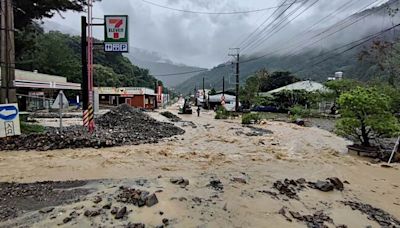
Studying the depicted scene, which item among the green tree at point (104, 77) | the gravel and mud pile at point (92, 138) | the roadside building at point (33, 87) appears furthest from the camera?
the green tree at point (104, 77)

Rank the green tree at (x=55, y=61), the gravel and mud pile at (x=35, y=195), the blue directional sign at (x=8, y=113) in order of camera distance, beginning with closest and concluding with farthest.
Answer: the gravel and mud pile at (x=35, y=195)
the blue directional sign at (x=8, y=113)
the green tree at (x=55, y=61)

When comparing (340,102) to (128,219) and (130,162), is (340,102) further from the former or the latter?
(128,219)

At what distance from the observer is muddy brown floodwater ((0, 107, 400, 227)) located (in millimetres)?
6715

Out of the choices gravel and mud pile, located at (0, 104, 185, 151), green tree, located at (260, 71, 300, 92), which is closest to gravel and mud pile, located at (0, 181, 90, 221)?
gravel and mud pile, located at (0, 104, 185, 151)

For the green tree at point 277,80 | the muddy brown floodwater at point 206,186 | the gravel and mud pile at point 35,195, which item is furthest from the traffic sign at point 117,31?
the green tree at point 277,80

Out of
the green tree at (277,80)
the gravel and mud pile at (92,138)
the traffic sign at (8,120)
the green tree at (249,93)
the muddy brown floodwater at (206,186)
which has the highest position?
the green tree at (277,80)

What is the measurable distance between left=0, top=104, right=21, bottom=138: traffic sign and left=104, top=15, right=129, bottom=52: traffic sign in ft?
20.2

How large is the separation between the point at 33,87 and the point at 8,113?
21.4 m

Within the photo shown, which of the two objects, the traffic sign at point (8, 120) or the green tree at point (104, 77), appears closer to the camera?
the traffic sign at point (8, 120)

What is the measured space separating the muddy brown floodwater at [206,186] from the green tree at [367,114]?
154 centimetres

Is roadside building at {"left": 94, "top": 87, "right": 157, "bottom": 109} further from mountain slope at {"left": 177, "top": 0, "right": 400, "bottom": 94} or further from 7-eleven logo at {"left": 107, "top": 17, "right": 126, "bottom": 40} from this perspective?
7-eleven logo at {"left": 107, "top": 17, "right": 126, "bottom": 40}

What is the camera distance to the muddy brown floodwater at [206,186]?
6715 millimetres

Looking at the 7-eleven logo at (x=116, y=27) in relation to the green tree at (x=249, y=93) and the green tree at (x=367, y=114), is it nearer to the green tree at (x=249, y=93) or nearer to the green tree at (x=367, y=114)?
the green tree at (x=367, y=114)

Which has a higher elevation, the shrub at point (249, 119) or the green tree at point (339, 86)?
the green tree at point (339, 86)
